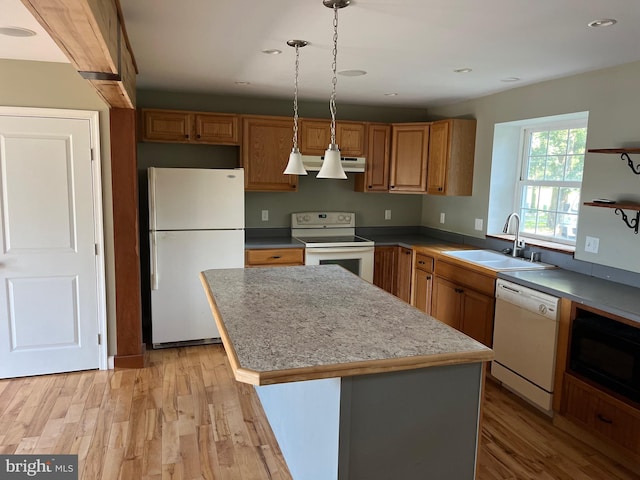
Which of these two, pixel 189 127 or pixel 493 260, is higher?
pixel 189 127

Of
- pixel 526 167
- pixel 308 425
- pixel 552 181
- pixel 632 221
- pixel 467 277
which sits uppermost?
pixel 526 167

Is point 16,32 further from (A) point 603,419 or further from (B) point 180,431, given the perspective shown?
(A) point 603,419

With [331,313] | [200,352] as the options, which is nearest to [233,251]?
[200,352]

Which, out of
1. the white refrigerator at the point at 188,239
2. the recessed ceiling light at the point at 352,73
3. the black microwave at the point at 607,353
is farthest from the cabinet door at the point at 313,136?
the black microwave at the point at 607,353

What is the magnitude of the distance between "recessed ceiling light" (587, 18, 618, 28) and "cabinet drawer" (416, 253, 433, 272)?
2.35 meters

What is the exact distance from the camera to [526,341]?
309cm

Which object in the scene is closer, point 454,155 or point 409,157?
point 454,155

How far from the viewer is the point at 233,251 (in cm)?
416

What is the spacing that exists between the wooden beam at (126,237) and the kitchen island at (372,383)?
183cm

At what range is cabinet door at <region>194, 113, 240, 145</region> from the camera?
4316mm

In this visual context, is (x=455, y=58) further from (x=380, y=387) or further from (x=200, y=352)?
(x=200, y=352)

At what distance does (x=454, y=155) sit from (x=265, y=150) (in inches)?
69.8

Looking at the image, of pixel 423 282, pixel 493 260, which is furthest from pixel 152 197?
pixel 493 260

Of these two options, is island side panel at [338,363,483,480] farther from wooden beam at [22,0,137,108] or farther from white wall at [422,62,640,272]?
white wall at [422,62,640,272]
